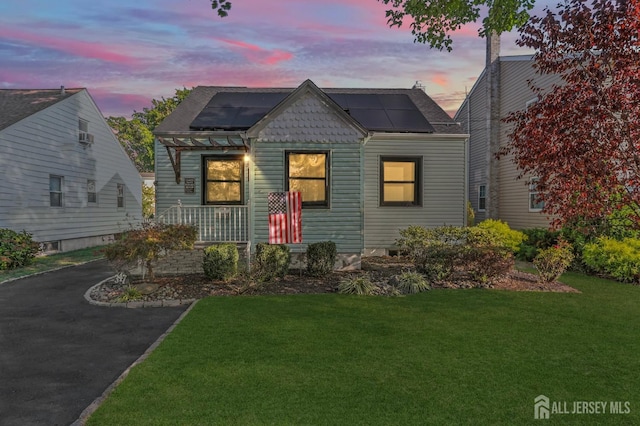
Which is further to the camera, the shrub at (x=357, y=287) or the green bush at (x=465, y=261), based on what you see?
the green bush at (x=465, y=261)

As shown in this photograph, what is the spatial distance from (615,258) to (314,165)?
9.25 metres

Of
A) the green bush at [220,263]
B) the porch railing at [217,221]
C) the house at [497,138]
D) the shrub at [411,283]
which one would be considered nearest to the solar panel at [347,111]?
the porch railing at [217,221]

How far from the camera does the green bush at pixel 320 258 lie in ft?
35.6

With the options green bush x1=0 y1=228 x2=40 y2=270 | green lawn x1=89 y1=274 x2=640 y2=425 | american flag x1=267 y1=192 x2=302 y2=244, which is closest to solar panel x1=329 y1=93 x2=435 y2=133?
american flag x1=267 y1=192 x2=302 y2=244

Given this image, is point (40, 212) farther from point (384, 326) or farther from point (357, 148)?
point (384, 326)

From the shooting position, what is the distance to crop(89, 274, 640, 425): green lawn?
12.7ft

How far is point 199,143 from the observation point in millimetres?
11695

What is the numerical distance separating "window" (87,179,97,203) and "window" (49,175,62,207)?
2.12m

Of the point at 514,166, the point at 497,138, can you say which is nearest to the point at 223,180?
the point at 514,166

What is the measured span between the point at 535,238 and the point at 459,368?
1193 centimetres

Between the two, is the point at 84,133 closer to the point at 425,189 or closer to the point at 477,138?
the point at 425,189

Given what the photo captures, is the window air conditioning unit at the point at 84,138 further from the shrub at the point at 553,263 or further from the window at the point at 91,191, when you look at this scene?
the shrub at the point at 553,263

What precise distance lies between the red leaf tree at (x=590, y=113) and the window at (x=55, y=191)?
19839mm

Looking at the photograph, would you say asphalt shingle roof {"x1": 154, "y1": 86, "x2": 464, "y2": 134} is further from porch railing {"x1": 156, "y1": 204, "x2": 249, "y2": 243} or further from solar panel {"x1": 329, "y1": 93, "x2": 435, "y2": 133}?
porch railing {"x1": 156, "y1": 204, "x2": 249, "y2": 243}
